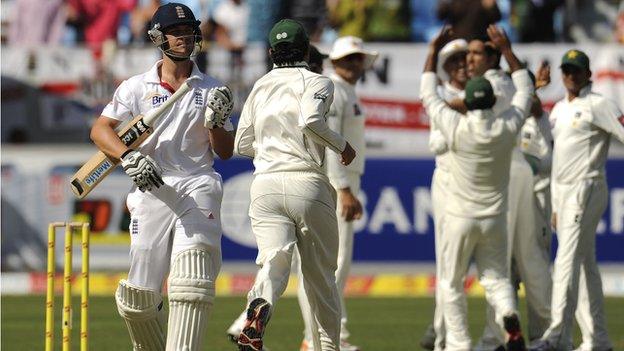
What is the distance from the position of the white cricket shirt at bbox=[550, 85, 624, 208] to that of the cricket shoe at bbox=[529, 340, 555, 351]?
1.02 meters

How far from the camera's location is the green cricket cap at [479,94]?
8.76 metres

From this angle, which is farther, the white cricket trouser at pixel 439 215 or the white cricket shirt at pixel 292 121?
the white cricket trouser at pixel 439 215

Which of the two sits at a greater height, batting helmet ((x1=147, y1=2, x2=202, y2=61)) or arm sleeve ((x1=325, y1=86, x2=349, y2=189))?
batting helmet ((x1=147, y1=2, x2=202, y2=61))

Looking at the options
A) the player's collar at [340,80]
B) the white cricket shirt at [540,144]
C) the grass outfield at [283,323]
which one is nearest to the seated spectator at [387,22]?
the grass outfield at [283,323]

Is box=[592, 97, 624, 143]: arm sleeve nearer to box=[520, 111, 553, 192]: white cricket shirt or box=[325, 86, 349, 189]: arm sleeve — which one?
box=[520, 111, 553, 192]: white cricket shirt

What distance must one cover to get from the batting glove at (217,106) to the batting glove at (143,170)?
0.33 meters

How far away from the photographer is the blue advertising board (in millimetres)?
14633

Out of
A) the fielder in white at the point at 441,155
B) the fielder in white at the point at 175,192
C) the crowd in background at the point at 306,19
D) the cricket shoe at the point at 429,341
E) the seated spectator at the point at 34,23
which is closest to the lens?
the fielder in white at the point at 175,192

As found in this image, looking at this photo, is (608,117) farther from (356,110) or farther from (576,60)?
(356,110)

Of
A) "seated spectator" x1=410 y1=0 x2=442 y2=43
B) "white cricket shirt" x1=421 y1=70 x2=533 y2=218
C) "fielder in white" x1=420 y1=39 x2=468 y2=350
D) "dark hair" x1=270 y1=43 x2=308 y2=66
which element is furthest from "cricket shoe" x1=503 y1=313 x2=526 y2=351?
"seated spectator" x1=410 y1=0 x2=442 y2=43

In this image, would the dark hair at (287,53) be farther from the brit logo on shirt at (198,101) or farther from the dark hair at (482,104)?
the dark hair at (482,104)

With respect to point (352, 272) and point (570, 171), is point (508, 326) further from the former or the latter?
point (352, 272)

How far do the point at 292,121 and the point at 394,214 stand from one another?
293 inches

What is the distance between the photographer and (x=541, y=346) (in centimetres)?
951
